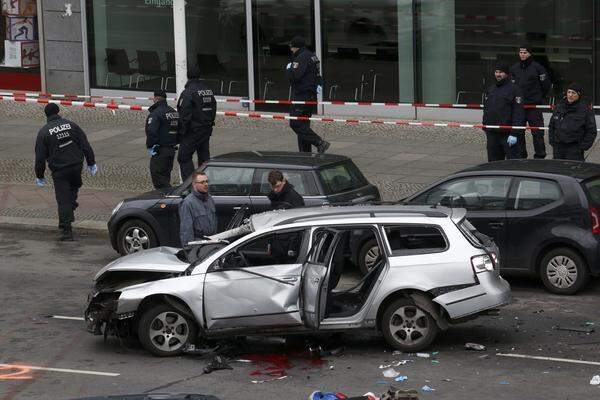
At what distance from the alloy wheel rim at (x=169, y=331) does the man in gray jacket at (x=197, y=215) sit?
5.79 ft

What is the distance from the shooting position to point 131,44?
28.7 metres

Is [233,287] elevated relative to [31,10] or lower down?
lower down

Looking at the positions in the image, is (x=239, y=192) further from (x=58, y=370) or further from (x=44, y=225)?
(x=58, y=370)

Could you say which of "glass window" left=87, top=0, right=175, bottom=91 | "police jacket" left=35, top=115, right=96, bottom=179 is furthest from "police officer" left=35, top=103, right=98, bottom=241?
"glass window" left=87, top=0, right=175, bottom=91

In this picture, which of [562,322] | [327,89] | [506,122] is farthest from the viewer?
[327,89]

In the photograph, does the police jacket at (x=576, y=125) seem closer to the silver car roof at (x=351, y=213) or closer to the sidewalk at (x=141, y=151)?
the sidewalk at (x=141, y=151)

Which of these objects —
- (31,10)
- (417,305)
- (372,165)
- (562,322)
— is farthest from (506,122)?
(31,10)

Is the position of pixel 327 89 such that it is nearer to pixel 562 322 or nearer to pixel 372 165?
pixel 372 165

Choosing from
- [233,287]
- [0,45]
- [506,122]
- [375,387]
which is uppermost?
[0,45]

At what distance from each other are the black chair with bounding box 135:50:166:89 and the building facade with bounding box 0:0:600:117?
0.07 ft

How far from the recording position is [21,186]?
71.0ft

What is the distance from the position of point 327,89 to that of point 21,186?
7448 mm

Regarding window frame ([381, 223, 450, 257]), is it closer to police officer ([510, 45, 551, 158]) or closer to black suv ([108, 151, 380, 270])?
black suv ([108, 151, 380, 270])

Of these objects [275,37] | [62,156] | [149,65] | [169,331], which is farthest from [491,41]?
[169,331]
